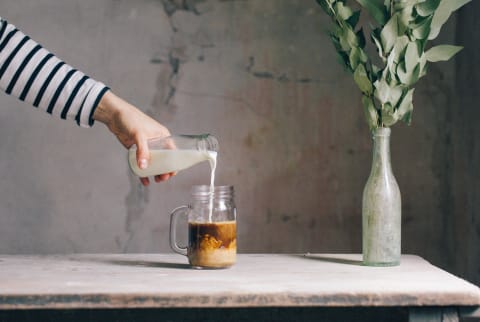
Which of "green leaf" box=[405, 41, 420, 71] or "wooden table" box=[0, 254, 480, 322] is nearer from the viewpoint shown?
"wooden table" box=[0, 254, 480, 322]

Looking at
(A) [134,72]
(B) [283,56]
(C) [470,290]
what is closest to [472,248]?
(B) [283,56]

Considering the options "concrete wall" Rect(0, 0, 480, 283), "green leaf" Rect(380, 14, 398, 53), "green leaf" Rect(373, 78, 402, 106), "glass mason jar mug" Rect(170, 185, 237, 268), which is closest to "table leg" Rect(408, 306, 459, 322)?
"glass mason jar mug" Rect(170, 185, 237, 268)

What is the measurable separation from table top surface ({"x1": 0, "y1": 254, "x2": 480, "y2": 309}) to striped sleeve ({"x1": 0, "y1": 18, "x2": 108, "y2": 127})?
1.27 ft

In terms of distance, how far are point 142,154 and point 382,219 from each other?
0.55 m

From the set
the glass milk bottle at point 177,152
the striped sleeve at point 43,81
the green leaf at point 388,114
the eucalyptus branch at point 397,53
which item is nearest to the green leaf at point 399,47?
the eucalyptus branch at point 397,53

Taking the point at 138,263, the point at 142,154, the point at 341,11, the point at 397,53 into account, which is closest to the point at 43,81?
the point at 142,154

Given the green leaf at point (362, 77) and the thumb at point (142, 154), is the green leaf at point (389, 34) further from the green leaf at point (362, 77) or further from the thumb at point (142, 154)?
the thumb at point (142, 154)

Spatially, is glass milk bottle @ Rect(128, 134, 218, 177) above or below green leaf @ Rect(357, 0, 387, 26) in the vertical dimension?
below

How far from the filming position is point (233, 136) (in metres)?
2.24

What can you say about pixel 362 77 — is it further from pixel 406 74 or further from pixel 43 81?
pixel 43 81

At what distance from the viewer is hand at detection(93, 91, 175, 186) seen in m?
1.49

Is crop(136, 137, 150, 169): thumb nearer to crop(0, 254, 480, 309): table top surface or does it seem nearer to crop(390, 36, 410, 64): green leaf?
crop(0, 254, 480, 309): table top surface

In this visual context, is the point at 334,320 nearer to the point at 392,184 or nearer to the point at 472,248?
the point at 392,184

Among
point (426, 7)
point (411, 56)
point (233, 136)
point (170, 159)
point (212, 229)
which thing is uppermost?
point (426, 7)
